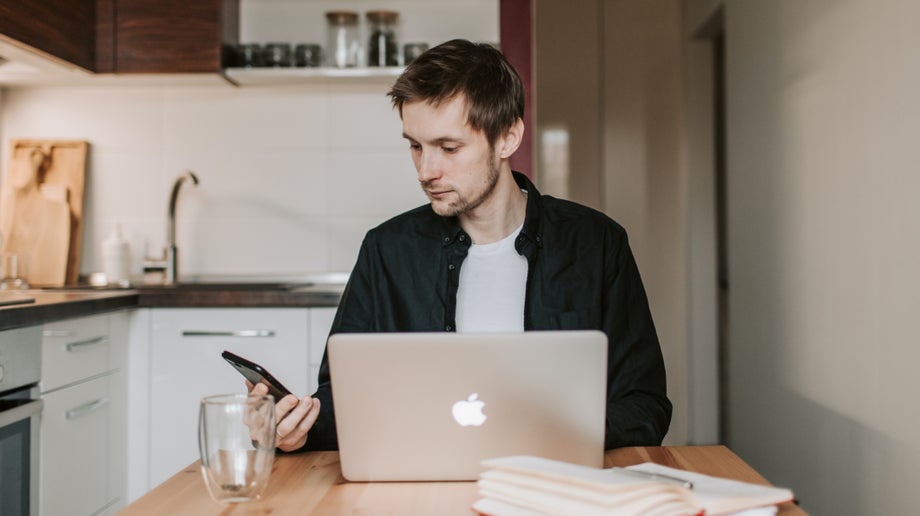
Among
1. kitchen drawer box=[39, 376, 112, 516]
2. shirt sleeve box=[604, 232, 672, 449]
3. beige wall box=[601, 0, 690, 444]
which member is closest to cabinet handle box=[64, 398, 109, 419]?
kitchen drawer box=[39, 376, 112, 516]

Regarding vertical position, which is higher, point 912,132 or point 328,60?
point 328,60

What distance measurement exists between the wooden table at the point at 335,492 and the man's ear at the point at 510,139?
738mm

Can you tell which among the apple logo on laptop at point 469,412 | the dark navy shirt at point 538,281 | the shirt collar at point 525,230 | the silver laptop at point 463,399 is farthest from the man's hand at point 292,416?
the shirt collar at point 525,230

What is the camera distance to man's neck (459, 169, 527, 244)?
178cm

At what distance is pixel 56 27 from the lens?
9.43 feet

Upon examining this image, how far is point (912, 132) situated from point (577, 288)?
73 centimetres

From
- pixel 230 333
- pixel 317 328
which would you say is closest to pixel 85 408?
pixel 230 333

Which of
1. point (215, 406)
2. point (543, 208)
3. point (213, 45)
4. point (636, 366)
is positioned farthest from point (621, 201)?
point (215, 406)

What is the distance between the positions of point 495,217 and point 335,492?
85 centimetres

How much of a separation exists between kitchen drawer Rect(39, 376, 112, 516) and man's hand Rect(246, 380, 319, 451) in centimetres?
143

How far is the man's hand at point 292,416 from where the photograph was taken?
1.15 m

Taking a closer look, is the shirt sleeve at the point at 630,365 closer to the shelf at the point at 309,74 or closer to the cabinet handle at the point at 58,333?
the cabinet handle at the point at 58,333

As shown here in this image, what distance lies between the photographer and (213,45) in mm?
3178

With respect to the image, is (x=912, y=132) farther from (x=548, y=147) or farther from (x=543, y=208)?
(x=548, y=147)
